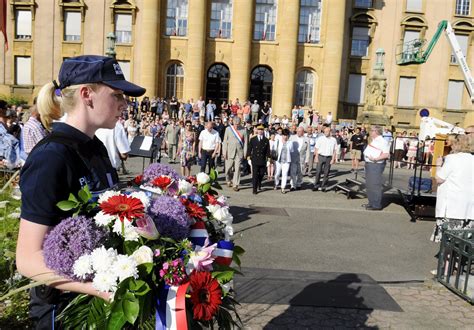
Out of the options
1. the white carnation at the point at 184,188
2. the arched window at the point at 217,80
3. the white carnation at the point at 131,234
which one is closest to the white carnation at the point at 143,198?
the white carnation at the point at 131,234

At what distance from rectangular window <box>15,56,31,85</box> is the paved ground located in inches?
1301

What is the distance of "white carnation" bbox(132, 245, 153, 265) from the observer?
207 cm

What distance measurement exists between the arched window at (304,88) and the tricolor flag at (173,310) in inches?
1590

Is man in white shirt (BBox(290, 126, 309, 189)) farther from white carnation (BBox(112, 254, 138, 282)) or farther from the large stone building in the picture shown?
the large stone building

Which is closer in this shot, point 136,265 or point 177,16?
point 136,265

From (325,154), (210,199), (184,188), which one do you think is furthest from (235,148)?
A: (184,188)

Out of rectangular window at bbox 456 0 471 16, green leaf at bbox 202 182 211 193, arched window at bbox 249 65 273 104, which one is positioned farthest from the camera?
rectangular window at bbox 456 0 471 16

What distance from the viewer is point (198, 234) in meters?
2.61

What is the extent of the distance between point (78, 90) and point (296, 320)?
3.90 m

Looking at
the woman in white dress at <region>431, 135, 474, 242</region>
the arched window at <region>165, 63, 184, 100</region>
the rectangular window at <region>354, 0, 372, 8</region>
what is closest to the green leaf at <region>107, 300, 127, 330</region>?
the woman in white dress at <region>431, 135, 474, 242</region>

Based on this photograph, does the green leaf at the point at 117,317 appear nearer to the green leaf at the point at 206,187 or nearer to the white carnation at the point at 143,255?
the white carnation at the point at 143,255

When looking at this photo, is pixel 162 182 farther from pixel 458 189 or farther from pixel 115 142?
pixel 458 189

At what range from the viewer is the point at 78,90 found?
7.86ft

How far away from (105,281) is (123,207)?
333 mm
